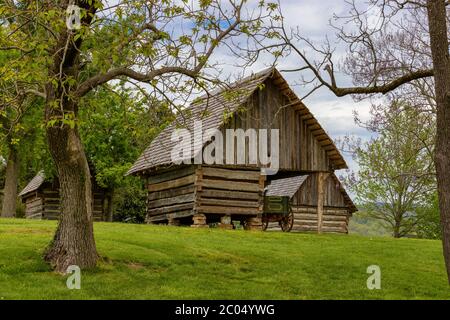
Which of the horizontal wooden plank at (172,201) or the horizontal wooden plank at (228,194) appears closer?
the horizontal wooden plank at (228,194)

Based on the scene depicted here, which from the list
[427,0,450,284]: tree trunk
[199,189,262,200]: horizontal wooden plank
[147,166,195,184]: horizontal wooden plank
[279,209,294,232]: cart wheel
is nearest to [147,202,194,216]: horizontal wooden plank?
[199,189,262,200]: horizontal wooden plank

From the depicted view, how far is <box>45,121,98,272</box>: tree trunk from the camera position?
1303 cm

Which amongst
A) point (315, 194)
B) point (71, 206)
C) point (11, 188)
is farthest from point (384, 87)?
point (11, 188)

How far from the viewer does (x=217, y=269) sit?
46.7ft

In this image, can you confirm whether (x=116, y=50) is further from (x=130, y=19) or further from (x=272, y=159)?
(x=272, y=159)

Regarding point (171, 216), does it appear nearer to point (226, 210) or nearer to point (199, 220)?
point (199, 220)

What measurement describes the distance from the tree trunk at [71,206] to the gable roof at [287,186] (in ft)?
60.1

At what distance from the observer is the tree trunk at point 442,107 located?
35.4 ft

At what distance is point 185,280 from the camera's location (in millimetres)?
12812

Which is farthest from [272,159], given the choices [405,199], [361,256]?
[405,199]

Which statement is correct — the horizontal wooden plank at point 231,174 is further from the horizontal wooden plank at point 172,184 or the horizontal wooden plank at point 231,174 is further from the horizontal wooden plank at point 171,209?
the horizontal wooden plank at point 171,209

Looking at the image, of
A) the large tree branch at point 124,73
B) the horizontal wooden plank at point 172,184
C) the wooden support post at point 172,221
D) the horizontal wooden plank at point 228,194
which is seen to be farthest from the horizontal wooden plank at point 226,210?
the large tree branch at point 124,73

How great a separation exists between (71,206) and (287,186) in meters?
21.0

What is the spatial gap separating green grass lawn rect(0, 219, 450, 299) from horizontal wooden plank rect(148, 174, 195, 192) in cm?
432
